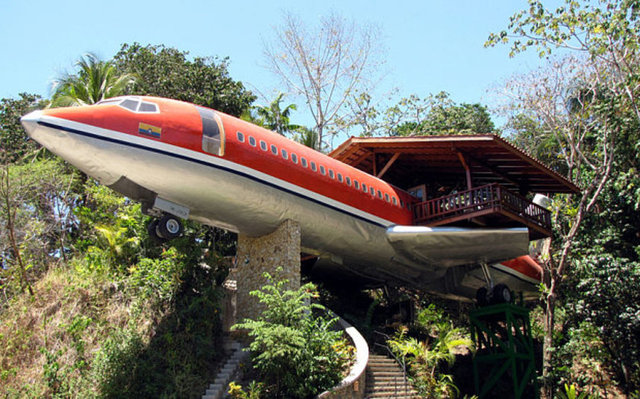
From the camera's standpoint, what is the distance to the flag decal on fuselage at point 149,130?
50.0ft

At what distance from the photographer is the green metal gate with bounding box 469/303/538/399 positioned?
2086 cm

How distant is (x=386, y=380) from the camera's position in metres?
17.8

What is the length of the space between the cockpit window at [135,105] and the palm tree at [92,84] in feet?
42.6

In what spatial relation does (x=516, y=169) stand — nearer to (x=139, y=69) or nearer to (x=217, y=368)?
(x=217, y=368)

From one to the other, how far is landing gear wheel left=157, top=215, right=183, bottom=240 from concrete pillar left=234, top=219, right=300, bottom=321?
3330 millimetres

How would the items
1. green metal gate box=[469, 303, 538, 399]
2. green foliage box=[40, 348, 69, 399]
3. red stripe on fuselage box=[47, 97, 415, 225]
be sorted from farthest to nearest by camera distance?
green metal gate box=[469, 303, 538, 399]
red stripe on fuselage box=[47, 97, 415, 225]
green foliage box=[40, 348, 69, 399]

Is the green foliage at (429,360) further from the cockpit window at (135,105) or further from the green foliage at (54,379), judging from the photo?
the cockpit window at (135,105)

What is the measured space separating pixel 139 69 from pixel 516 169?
21831mm

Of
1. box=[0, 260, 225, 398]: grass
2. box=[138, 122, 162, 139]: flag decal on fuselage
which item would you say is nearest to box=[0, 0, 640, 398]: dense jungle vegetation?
box=[0, 260, 225, 398]: grass

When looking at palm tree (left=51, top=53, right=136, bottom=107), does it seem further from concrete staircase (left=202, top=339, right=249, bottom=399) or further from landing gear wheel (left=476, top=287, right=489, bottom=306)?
landing gear wheel (left=476, top=287, right=489, bottom=306)

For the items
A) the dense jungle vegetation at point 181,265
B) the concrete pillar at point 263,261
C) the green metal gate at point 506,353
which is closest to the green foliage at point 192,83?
the dense jungle vegetation at point 181,265

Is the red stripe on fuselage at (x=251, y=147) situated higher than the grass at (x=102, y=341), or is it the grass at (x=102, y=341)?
the red stripe on fuselage at (x=251, y=147)

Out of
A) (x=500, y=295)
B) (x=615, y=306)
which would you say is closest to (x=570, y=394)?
(x=615, y=306)

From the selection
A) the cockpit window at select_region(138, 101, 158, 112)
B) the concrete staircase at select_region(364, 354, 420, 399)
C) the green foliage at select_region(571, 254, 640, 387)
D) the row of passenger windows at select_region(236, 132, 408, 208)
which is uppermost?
the cockpit window at select_region(138, 101, 158, 112)
